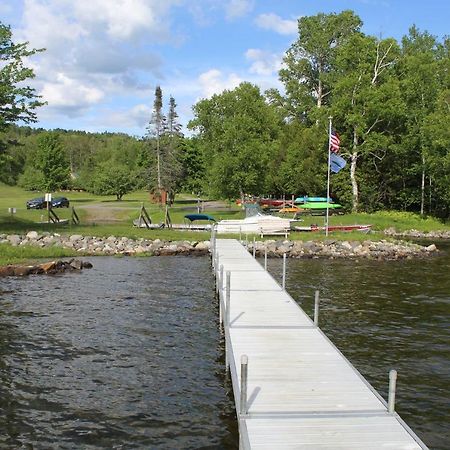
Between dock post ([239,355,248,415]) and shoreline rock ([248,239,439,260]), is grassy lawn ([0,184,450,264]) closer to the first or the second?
shoreline rock ([248,239,439,260])

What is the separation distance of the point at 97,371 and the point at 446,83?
5890 centimetres

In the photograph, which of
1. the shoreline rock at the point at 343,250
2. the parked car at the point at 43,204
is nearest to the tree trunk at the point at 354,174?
the shoreline rock at the point at 343,250

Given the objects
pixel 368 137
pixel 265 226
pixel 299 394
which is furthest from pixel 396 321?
pixel 368 137

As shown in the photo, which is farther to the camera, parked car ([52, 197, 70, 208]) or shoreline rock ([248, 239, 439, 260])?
parked car ([52, 197, 70, 208])

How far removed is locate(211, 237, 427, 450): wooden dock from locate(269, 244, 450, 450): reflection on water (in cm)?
176

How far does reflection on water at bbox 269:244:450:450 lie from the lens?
37.6ft

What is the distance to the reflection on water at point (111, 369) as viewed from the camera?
32.6 ft

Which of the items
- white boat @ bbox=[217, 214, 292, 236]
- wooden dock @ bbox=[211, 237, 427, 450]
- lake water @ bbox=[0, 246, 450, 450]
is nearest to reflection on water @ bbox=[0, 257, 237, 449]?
lake water @ bbox=[0, 246, 450, 450]

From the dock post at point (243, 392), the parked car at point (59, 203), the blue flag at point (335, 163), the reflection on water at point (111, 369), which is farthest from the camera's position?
the parked car at point (59, 203)

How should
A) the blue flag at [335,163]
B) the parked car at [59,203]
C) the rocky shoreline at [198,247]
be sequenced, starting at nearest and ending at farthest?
the rocky shoreline at [198,247] < the blue flag at [335,163] < the parked car at [59,203]

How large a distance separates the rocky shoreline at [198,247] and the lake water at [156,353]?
23.0ft

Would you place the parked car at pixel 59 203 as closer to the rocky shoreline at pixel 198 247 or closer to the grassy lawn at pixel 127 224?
the grassy lawn at pixel 127 224

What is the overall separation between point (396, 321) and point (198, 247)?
1855cm

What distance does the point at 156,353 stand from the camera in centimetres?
1439
